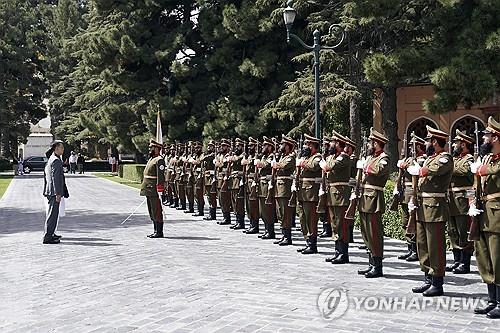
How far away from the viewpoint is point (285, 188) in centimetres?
1195

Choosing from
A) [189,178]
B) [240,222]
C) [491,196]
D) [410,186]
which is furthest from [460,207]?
[189,178]

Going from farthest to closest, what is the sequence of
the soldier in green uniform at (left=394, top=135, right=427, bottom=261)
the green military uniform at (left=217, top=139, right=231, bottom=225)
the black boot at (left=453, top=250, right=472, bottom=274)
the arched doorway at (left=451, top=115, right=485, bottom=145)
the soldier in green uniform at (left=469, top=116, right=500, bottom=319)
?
the arched doorway at (left=451, top=115, right=485, bottom=145) < the green military uniform at (left=217, top=139, right=231, bottom=225) < the black boot at (left=453, top=250, right=472, bottom=274) < the soldier in green uniform at (left=394, top=135, right=427, bottom=261) < the soldier in green uniform at (left=469, top=116, right=500, bottom=319)

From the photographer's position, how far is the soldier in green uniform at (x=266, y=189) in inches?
506

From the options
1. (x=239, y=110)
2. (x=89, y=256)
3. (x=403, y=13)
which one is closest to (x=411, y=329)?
(x=89, y=256)

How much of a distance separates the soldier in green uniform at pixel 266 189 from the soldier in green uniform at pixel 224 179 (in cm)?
175

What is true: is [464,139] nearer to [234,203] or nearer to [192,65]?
[234,203]

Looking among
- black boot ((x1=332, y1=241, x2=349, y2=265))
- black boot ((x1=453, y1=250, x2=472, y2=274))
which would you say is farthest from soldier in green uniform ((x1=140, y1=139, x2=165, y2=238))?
black boot ((x1=453, y1=250, x2=472, y2=274))

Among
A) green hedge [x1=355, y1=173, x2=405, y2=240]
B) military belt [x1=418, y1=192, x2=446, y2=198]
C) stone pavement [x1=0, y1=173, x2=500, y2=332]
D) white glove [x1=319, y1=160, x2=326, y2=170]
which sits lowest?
stone pavement [x1=0, y1=173, x2=500, y2=332]

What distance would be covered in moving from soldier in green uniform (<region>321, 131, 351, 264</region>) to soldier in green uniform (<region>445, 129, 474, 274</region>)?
155 centimetres

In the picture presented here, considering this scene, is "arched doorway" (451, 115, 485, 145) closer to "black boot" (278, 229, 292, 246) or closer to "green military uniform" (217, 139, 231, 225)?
"green military uniform" (217, 139, 231, 225)

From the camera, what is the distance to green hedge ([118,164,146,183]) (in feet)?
116

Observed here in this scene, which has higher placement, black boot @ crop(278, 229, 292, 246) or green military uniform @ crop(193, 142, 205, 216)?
green military uniform @ crop(193, 142, 205, 216)

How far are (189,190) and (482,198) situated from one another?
12.2 metres

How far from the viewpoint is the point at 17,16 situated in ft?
186
